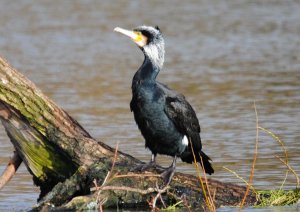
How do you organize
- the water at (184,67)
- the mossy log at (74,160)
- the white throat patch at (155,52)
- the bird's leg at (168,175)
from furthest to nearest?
1. the water at (184,67)
2. the white throat patch at (155,52)
3. the bird's leg at (168,175)
4. the mossy log at (74,160)

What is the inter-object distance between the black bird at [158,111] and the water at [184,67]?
0.88m

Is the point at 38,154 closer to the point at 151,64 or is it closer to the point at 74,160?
the point at 74,160

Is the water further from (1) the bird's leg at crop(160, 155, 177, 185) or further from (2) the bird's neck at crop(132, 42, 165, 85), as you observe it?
(2) the bird's neck at crop(132, 42, 165, 85)

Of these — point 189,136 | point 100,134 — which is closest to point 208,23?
point 100,134

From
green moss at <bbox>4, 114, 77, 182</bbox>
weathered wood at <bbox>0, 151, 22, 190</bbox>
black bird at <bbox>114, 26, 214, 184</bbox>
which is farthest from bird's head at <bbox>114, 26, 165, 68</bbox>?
weathered wood at <bbox>0, 151, 22, 190</bbox>

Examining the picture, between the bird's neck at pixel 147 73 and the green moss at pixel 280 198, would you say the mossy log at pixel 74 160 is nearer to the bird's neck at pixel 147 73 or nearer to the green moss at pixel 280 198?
the green moss at pixel 280 198

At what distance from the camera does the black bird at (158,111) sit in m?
8.20

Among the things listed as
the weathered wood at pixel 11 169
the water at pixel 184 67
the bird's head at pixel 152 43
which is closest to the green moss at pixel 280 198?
the water at pixel 184 67

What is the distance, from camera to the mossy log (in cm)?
798

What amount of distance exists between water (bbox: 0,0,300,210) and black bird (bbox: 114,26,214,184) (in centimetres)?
88

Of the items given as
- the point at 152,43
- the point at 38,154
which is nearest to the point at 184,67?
the point at 152,43

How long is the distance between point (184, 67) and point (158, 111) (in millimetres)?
8731

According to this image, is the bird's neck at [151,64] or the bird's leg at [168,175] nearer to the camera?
the bird's leg at [168,175]

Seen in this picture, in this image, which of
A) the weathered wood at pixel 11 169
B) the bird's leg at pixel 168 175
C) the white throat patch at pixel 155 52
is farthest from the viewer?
the weathered wood at pixel 11 169
